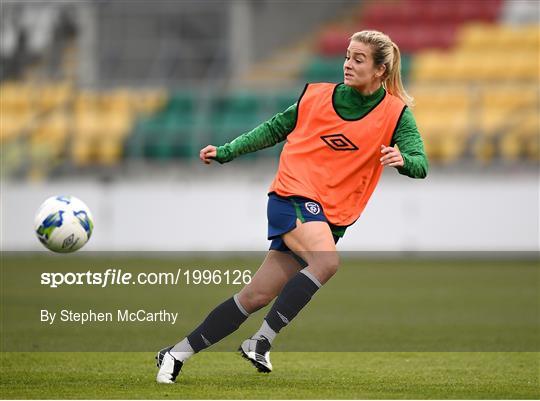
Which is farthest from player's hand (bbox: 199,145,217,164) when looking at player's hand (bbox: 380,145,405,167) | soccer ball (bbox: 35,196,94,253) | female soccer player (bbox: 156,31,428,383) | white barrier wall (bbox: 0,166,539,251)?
white barrier wall (bbox: 0,166,539,251)

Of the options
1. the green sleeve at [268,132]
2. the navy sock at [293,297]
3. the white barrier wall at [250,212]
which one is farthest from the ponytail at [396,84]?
the white barrier wall at [250,212]

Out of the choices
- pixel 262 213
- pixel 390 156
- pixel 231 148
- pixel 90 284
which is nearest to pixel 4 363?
pixel 231 148

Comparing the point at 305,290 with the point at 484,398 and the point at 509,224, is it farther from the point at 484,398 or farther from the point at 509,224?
the point at 509,224

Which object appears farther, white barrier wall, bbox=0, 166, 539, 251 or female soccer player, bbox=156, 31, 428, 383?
white barrier wall, bbox=0, 166, 539, 251

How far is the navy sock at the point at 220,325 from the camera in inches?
274

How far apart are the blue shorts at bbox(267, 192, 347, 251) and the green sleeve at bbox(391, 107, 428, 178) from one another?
544mm

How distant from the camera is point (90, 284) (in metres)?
15.3

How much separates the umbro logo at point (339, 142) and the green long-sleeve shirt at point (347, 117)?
133mm

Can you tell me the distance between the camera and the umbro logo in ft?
22.7

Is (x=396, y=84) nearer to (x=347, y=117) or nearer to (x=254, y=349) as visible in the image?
(x=347, y=117)

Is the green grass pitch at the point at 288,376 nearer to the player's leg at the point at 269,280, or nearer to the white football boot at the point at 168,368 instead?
the white football boot at the point at 168,368

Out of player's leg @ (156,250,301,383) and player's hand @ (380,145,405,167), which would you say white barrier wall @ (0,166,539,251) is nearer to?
player's leg @ (156,250,301,383)

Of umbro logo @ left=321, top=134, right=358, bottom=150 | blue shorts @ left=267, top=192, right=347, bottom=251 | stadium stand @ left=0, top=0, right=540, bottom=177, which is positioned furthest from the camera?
stadium stand @ left=0, top=0, right=540, bottom=177

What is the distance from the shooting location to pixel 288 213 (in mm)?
6836
